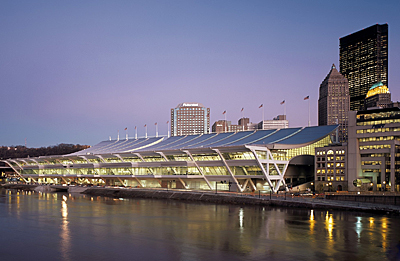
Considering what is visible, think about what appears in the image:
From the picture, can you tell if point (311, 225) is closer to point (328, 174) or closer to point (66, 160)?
point (328, 174)

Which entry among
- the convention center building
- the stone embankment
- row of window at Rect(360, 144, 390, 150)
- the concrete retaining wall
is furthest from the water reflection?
row of window at Rect(360, 144, 390, 150)

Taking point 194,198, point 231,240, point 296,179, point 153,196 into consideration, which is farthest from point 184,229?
point 296,179

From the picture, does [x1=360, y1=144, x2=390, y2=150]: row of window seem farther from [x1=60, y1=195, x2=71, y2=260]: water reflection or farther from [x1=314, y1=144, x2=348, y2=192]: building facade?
[x1=60, y1=195, x2=71, y2=260]: water reflection

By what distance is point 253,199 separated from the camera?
6900cm

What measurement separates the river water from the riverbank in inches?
96.3

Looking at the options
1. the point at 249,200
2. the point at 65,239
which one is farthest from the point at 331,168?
the point at 65,239

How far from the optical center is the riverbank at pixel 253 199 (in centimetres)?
5809

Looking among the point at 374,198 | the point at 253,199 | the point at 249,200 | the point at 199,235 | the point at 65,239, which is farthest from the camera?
the point at 249,200

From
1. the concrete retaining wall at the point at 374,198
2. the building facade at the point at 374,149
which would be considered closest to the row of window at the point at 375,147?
the building facade at the point at 374,149

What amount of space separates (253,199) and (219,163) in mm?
19457

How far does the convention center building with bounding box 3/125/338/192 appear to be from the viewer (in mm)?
82625

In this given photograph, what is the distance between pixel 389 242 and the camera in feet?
121

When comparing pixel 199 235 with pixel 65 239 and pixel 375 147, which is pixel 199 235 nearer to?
pixel 65 239

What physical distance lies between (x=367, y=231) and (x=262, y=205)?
25597 mm
